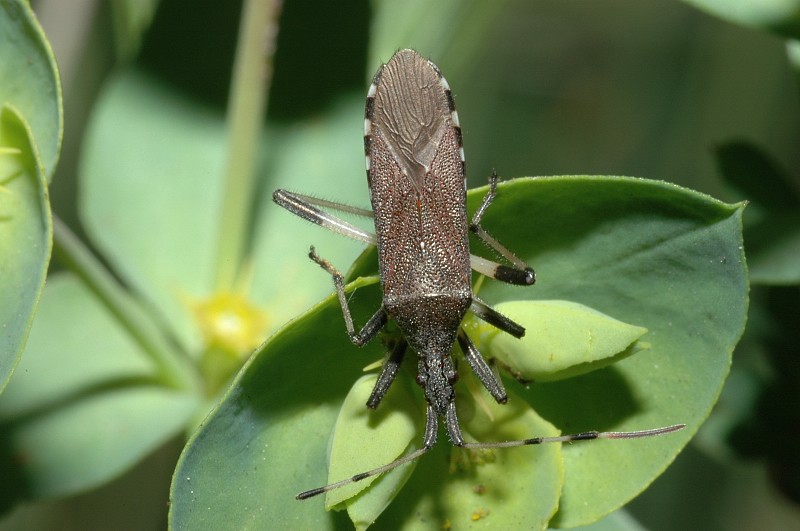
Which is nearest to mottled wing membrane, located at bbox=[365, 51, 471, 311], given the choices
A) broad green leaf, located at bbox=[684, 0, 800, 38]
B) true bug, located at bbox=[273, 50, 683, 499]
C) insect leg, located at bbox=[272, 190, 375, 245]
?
true bug, located at bbox=[273, 50, 683, 499]

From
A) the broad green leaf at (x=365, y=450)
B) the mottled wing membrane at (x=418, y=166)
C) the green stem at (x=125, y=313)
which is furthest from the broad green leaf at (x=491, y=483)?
the green stem at (x=125, y=313)

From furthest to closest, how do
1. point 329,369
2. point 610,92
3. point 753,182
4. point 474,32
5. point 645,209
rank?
point 610,92
point 474,32
point 753,182
point 329,369
point 645,209

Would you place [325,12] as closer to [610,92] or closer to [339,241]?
[339,241]

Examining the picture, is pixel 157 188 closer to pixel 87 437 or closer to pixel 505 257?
pixel 87 437

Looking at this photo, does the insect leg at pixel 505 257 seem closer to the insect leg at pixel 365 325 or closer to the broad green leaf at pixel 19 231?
the insect leg at pixel 365 325

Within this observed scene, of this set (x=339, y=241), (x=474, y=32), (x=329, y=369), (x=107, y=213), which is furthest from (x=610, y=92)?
(x=329, y=369)
